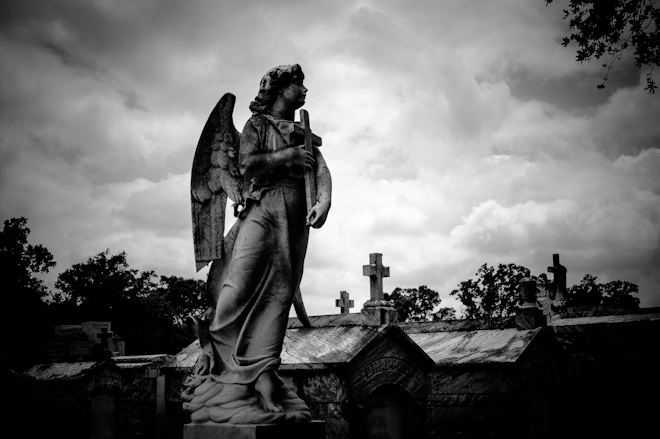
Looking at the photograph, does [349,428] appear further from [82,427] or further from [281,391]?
[82,427]

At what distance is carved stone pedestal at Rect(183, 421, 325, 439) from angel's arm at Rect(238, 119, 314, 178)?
6.11 ft

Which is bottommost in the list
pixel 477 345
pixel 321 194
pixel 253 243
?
pixel 477 345

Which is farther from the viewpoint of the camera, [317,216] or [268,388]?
[317,216]

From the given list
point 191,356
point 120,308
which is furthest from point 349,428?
point 120,308

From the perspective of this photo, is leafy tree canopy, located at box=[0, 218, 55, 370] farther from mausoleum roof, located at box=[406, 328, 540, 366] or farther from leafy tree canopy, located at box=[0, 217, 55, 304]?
mausoleum roof, located at box=[406, 328, 540, 366]

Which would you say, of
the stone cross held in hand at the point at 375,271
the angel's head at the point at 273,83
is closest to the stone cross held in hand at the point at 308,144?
the angel's head at the point at 273,83

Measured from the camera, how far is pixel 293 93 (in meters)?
5.63

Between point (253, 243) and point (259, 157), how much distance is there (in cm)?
66

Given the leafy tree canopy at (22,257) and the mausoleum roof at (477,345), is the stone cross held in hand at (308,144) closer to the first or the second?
the mausoleum roof at (477,345)

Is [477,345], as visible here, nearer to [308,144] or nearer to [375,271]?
[375,271]

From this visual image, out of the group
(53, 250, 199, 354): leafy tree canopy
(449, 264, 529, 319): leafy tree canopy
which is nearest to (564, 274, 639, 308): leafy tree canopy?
(449, 264, 529, 319): leafy tree canopy

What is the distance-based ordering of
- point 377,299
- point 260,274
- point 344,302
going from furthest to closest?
point 344,302
point 377,299
point 260,274

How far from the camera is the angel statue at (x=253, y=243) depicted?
492 centimetres

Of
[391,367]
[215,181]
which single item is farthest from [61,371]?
[215,181]
